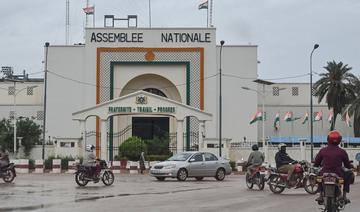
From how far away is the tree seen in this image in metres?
67.9

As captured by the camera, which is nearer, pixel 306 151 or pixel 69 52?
pixel 306 151

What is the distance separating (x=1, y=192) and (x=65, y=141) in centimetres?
3002

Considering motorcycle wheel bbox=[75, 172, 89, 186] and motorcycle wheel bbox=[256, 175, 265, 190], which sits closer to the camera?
motorcycle wheel bbox=[256, 175, 265, 190]

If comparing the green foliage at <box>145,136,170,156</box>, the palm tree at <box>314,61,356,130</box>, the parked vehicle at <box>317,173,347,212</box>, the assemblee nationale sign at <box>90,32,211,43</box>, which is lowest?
the parked vehicle at <box>317,173,347,212</box>

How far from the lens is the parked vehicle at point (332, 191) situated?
12492 millimetres

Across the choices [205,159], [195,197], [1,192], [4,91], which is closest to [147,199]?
[195,197]

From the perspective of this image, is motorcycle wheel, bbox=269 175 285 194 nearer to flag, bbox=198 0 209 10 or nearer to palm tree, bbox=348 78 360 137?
palm tree, bbox=348 78 360 137

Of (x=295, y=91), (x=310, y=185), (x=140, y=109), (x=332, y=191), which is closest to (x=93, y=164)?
(x=310, y=185)

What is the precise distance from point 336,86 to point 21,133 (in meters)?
34.0

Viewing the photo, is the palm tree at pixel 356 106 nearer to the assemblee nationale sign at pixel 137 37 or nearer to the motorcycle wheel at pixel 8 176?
the assemblee nationale sign at pixel 137 37

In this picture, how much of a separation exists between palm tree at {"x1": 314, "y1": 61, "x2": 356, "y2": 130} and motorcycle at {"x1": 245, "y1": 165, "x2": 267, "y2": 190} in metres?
46.8

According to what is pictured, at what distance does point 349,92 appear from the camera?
70875 mm

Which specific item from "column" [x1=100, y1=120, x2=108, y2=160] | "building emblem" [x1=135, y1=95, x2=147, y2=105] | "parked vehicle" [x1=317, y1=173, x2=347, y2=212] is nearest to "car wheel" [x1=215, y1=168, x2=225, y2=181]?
"building emblem" [x1=135, y1=95, x2=147, y2=105]

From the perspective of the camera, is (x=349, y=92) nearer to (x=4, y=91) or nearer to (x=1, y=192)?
(x=4, y=91)
